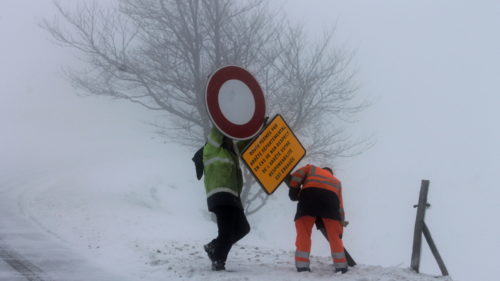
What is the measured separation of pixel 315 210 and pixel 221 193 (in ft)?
3.32

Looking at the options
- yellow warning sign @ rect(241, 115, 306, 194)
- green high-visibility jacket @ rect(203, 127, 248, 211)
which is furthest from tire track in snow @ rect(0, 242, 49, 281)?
yellow warning sign @ rect(241, 115, 306, 194)

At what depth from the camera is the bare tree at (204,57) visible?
1220 centimetres

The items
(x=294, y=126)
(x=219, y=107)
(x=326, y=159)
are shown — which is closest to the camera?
(x=219, y=107)

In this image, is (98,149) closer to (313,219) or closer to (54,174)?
(54,174)

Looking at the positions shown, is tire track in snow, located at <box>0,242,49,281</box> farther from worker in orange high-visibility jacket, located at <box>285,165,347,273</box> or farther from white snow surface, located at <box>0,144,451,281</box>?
worker in orange high-visibility jacket, located at <box>285,165,347,273</box>

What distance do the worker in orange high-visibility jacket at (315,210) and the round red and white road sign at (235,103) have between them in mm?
966

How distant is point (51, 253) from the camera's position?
5.79m

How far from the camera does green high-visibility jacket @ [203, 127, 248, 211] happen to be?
15.9 feet

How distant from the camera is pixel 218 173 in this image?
16.1 ft

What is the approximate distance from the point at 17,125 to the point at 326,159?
2010 cm

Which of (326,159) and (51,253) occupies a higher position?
(326,159)

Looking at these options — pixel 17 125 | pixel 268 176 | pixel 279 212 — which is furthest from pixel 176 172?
pixel 268 176

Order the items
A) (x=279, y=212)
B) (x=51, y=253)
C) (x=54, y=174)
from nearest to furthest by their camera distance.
A: (x=51, y=253) < (x=54, y=174) < (x=279, y=212)

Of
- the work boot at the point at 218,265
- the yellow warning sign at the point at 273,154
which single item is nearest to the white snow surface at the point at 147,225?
the work boot at the point at 218,265
